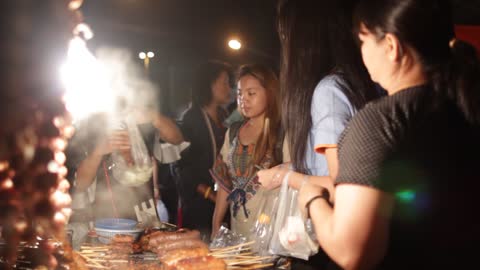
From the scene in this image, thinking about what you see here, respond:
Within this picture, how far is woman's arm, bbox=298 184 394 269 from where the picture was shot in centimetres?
164

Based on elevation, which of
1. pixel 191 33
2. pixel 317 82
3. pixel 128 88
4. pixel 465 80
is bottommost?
pixel 465 80

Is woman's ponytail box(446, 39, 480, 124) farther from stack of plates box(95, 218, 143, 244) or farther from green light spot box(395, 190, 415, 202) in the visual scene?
stack of plates box(95, 218, 143, 244)

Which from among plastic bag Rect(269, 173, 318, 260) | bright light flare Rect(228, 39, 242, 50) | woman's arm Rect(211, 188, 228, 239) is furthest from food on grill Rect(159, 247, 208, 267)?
bright light flare Rect(228, 39, 242, 50)

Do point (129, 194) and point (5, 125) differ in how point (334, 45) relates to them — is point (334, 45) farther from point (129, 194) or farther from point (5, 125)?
point (129, 194)

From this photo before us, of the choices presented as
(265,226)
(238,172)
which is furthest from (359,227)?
(238,172)

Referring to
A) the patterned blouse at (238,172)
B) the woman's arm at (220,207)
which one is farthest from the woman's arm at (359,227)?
the woman's arm at (220,207)

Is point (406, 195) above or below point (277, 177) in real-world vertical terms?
below

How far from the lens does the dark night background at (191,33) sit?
358 inches

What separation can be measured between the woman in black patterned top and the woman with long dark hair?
678 millimetres

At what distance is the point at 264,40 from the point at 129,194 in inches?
233

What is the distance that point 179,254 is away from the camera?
289 centimetres

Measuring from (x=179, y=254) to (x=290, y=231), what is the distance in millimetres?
740

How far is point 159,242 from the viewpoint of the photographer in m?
3.08

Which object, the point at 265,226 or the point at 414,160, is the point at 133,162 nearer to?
the point at 265,226
